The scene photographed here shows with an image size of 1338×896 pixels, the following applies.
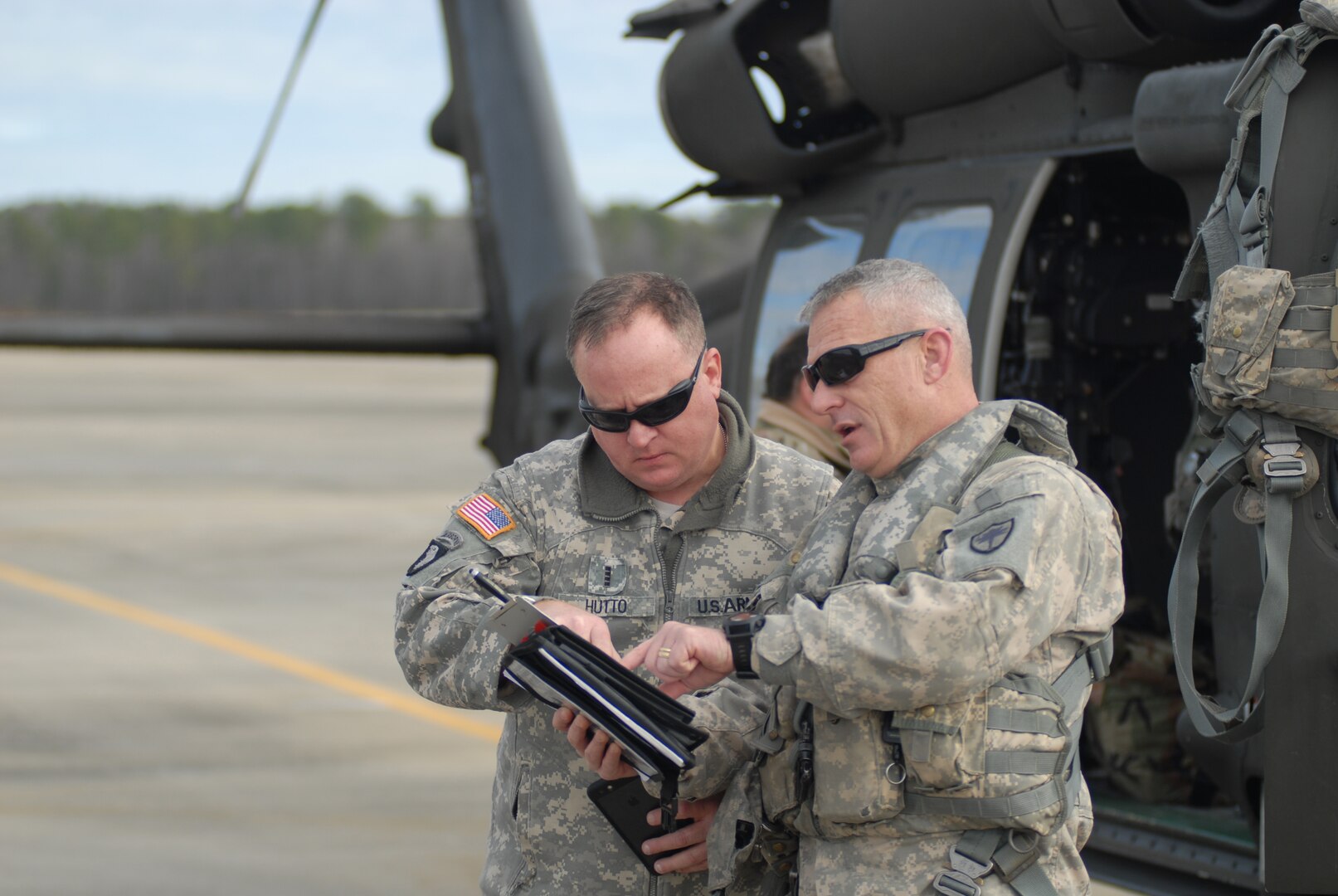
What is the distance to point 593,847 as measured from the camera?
298 centimetres

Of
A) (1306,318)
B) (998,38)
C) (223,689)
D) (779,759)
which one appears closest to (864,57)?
(998,38)

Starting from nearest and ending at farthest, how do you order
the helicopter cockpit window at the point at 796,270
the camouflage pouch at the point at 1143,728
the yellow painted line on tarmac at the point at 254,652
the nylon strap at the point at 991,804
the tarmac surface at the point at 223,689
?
the nylon strap at the point at 991,804
the camouflage pouch at the point at 1143,728
the helicopter cockpit window at the point at 796,270
the tarmac surface at the point at 223,689
the yellow painted line on tarmac at the point at 254,652

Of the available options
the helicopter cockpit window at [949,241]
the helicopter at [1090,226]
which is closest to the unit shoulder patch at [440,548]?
the helicopter at [1090,226]

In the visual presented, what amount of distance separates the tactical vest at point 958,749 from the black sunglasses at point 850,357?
19 cm

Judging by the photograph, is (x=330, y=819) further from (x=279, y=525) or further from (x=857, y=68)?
(x=279, y=525)

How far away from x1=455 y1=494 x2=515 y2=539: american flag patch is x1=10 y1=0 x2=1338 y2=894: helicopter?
5.27ft

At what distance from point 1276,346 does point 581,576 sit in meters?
1.42

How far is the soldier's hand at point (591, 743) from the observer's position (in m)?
2.72

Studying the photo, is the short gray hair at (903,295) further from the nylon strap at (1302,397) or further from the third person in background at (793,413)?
the third person in background at (793,413)

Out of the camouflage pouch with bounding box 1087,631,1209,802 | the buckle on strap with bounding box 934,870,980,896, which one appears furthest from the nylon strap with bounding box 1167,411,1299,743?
the camouflage pouch with bounding box 1087,631,1209,802

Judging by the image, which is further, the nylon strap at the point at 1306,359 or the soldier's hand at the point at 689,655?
the nylon strap at the point at 1306,359

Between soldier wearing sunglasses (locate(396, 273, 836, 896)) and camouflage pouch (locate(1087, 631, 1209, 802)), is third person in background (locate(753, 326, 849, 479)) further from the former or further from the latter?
soldier wearing sunglasses (locate(396, 273, 836, 896))

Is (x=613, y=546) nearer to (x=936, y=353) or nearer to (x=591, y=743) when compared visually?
(x=591, y=743)

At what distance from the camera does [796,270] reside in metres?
6.39
